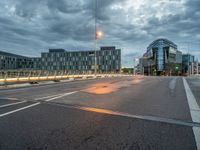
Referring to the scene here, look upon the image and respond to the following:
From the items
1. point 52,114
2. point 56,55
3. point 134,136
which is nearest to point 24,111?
point 52,114

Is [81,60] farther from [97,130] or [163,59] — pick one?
[97,130]

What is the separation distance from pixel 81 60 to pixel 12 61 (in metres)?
39.0

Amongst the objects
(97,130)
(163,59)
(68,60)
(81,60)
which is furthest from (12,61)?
(97,130)

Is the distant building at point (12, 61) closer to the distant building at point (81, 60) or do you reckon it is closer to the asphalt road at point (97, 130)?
the distant building at point (81, 60)

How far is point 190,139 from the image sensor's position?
14.4ft

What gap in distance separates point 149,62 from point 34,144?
139 m

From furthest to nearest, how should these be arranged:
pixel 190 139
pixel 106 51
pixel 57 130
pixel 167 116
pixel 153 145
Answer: pixel 106 51 < pixel 167 116 < pixel 57 130 < pixel 190 139 < pixel 153 145

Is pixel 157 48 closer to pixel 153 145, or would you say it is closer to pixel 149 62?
pixel 149 62

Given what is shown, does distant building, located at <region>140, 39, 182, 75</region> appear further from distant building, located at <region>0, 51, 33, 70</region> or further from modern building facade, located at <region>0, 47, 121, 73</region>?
distant building, located at <region>0, 51, 33, 70</region>

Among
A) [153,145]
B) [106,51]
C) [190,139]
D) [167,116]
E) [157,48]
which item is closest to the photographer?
[153,145]

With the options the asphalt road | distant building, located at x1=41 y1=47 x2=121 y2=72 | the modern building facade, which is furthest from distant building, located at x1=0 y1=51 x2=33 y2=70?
the asphalt road

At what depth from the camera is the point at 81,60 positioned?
128 metres

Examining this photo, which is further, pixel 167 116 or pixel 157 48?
pixel 157 48

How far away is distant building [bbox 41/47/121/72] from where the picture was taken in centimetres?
→ 12075
